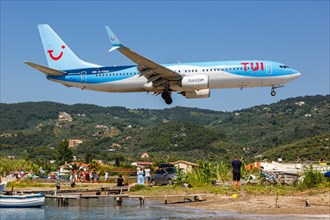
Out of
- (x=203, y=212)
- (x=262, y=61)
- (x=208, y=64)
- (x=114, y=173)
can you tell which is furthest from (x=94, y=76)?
(x=114, y=173)

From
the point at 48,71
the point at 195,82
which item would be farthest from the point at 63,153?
the point at 195,82

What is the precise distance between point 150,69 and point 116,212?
17136 mm

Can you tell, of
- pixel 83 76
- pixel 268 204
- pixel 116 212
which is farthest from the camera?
pixel 83 76

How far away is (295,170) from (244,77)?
7.47m

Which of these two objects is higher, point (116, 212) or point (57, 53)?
point (57, 53)

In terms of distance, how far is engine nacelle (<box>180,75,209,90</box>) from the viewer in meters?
42.1

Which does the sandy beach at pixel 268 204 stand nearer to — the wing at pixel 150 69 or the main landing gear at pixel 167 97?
the wing at pixel 150 69

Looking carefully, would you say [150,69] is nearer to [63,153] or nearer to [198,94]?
[198,94]

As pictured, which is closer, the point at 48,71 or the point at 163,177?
the point at 163,177

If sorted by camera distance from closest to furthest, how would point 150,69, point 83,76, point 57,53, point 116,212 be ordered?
point 116,212
point 150,69
point 83,76
point 57,53

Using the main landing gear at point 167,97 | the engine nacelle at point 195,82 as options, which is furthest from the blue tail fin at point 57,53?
the engine nacelle at point 195,82

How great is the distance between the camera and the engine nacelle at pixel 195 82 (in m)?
42.1

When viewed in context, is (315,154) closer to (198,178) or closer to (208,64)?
(208,64)

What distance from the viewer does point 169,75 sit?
43156 millimetres
